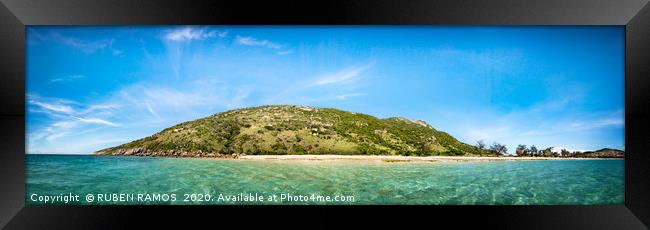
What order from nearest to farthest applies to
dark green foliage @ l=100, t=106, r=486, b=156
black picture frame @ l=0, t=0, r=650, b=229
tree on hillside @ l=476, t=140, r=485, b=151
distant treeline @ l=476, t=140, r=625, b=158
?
1. black picture frame @ l=0, t=0, r=650, b=229
2. distant treeline @ l=476, t=140, r=625, b=158
3. tree on hillside @ l=476, t=140, r=485, b=151
4. dark green foliage @ l=100, t=106, r=486, b=156

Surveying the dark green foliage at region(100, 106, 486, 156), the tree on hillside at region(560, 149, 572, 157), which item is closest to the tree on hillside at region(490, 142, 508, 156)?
the tree on hillside at region(560, 149, 572, 157)

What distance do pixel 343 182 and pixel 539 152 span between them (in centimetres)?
338

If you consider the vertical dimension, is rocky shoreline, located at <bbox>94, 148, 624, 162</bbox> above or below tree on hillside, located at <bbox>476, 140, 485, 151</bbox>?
below

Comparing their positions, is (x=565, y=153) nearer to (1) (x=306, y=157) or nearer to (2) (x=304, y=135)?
(1) (x=306, y=157)

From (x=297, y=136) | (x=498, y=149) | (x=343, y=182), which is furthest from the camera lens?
(x=297, y=136)

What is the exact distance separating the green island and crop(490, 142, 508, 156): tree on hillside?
0.21 metres

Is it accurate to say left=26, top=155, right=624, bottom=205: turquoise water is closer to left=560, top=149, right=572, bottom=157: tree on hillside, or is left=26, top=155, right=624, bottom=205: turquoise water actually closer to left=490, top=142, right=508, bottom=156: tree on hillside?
left=560, top=149, right=572, bottom=157: tree on hillside

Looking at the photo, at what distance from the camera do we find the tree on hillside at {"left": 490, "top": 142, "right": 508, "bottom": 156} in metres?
6.61

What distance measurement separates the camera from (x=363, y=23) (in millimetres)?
4406

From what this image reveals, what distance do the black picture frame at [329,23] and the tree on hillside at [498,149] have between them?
2.09 metres

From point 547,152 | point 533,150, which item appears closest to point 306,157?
point 533,150

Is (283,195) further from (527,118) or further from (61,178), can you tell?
(527,118)

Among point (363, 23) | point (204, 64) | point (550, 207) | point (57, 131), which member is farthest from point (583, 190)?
point (57, 131)

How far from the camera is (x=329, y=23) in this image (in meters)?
4.47
